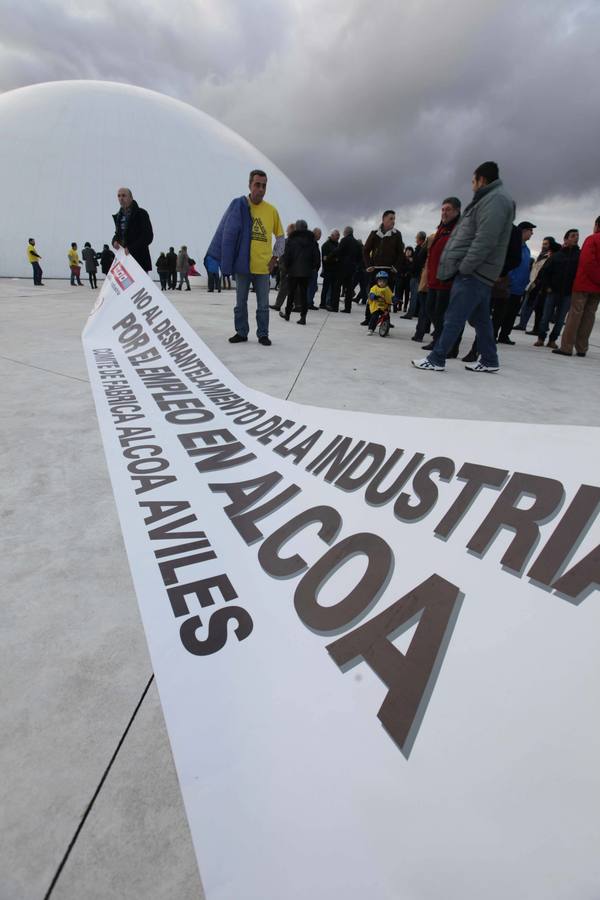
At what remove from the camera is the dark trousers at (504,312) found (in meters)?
5.76

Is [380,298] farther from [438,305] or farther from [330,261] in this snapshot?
[330,261]

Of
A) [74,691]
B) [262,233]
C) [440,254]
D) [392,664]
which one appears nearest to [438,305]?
[440,254]

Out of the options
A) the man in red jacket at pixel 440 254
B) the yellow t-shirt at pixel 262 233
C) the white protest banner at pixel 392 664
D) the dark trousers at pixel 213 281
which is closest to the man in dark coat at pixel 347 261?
the man in red jacket at pixel 440 254

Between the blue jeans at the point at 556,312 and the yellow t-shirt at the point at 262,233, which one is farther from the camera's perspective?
the blue jeans at the point at 556,312

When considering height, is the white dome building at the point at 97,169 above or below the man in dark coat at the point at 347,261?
above

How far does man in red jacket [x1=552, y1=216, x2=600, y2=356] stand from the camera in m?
4.75

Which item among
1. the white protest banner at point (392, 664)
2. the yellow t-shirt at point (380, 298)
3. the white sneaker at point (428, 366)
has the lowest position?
the white protest banner at point (392, 664)

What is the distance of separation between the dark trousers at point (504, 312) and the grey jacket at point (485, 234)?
2.02 metres

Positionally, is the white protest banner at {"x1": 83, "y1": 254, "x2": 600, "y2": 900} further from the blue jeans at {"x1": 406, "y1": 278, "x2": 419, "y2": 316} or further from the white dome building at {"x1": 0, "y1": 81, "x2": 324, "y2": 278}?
the white dome building at {"x1": 0, "y1": 81, "x2": 324, "y2": 278}

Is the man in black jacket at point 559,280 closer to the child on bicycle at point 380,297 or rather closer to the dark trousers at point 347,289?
the child on bicycle at point 380,297

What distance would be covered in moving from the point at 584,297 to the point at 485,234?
239 cm

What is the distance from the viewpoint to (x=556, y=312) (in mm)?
6570

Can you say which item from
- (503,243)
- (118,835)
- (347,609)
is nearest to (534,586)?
(347,609)

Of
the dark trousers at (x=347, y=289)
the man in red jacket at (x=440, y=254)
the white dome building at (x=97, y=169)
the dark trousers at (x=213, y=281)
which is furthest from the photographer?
the white dome building at (x=97, y=169)
